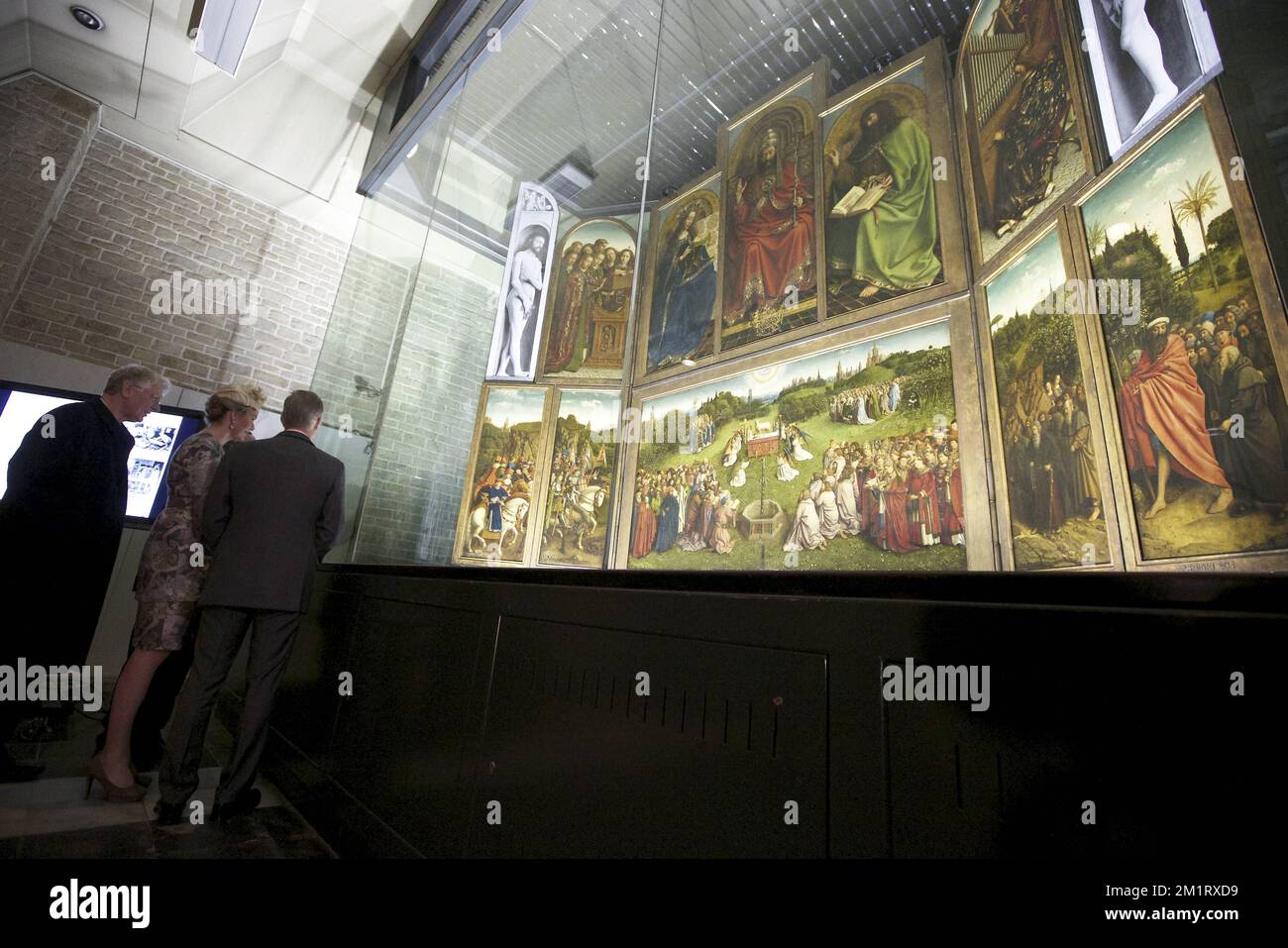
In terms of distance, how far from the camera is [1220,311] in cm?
175

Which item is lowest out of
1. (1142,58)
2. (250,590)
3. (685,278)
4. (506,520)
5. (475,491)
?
(250,590)

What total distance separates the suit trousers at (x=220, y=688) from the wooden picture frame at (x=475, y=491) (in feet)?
4.16

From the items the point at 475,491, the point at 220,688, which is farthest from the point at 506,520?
the point at 220,688

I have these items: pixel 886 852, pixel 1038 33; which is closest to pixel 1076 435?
pixel 1038 33

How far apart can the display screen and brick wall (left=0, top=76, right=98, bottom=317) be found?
54.0 inches

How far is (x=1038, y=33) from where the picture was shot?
2.85 metres

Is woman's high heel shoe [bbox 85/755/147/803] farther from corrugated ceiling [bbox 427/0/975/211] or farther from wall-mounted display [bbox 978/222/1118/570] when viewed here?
wall-mounted display [bbox 978/222/1118/570]

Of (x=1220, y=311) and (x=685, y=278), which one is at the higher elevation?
(x=685, y=278)

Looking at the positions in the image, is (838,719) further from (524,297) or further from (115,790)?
(524,297)

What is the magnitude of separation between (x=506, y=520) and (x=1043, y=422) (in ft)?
9.57

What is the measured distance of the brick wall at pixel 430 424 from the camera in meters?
3.35

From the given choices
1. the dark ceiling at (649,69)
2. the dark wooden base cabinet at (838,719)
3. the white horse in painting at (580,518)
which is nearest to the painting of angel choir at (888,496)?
the white horse in painting at (580,518)

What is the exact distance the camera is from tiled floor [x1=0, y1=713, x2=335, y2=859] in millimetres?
1761

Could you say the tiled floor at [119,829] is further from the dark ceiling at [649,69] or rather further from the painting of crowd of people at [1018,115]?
the painting of crowd of people at [1018,115]
